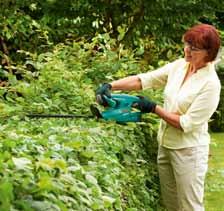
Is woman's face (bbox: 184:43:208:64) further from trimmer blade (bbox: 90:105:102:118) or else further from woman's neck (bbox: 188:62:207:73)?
trimmer blade (bbox: 90:105:102:118)

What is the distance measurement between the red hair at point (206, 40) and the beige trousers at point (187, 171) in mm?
619

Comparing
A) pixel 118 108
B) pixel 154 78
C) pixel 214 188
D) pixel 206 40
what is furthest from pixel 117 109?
pixel 214 188

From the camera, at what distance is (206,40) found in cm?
400

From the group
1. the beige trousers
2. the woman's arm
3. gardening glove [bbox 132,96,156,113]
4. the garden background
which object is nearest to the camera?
the garden background

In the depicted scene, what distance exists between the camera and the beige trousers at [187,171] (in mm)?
4121

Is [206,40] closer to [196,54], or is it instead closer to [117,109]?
[196,54]

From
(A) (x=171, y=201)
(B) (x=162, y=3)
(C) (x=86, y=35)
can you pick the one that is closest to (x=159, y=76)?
(A) (x=171, y=201)

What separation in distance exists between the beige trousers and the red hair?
2.03 ft

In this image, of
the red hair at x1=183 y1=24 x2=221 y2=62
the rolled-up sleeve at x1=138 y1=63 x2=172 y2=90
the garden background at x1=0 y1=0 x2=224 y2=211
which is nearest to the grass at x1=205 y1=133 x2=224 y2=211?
the garden background at x1=0 y1=0 x2=224 y2=211

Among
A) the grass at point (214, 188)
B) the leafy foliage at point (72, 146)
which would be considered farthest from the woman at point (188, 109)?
the grass at point (214, 188)

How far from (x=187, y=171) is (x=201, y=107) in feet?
1.53

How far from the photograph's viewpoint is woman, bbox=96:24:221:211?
13.0ft

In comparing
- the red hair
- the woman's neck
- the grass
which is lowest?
the grass

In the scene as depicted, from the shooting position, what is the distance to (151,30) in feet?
24.8
